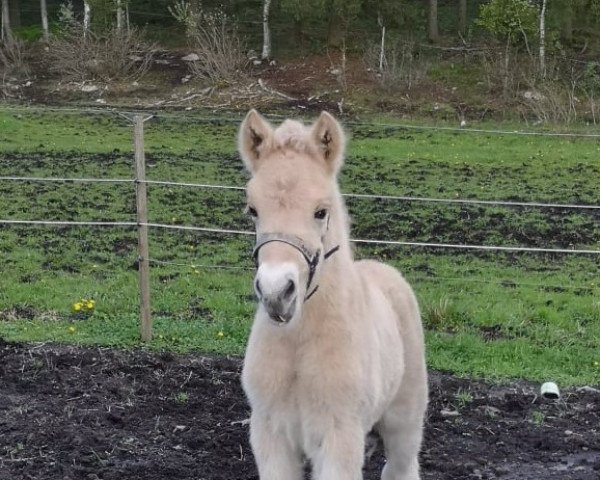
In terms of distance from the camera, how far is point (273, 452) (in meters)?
3.10

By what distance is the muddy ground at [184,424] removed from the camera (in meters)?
4.39

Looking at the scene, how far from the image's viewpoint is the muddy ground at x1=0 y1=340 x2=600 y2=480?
4.39 metres

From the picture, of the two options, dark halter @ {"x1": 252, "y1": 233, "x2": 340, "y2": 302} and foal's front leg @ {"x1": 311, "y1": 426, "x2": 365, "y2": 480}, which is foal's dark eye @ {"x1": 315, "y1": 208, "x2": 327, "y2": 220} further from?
foal's front leg @ {"x1": 311, "y1": 426, "x2": 365, "y2": 480}

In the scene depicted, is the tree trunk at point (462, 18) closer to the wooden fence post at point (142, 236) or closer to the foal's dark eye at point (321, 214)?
the wooden fence post at point (142, 236)

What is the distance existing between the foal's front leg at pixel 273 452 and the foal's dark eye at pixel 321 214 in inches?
30.7

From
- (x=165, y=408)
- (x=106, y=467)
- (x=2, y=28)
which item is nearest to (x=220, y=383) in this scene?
(x=165, y=408)

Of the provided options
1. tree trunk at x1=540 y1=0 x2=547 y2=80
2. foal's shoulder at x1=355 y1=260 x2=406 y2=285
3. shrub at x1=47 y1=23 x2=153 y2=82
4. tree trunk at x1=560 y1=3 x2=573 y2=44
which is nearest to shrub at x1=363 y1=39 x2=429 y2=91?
tree trunk at x1=540 y1=0 x2=547 y2=80

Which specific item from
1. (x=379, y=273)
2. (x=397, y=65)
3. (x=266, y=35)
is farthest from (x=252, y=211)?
(x=266, y=35)

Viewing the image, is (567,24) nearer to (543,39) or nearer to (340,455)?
(543,39)

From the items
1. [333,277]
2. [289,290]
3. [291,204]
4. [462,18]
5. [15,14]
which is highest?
[15,14]

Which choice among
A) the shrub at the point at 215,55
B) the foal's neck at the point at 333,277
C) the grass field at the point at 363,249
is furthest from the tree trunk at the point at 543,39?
the foal's neck at the point at 333,277

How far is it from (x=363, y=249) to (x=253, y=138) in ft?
20.1

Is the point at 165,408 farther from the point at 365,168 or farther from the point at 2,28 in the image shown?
the point at 2,28

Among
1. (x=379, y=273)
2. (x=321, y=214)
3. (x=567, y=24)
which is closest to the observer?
(x=321, y=214)
